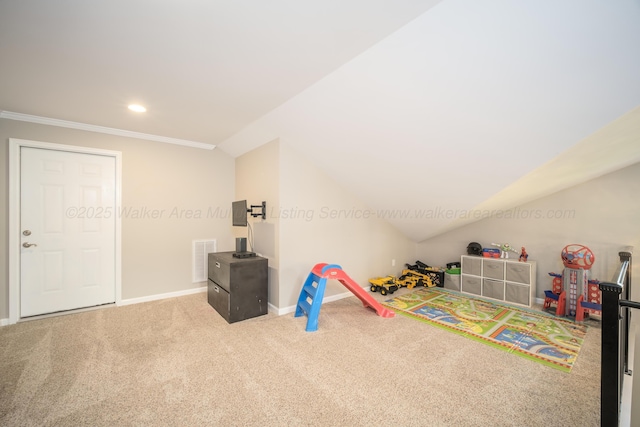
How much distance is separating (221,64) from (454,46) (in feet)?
5.50

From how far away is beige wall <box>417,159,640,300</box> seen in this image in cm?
345

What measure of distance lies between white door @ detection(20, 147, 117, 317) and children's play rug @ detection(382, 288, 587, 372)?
4123 millimetres

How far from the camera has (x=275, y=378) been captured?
212 cm

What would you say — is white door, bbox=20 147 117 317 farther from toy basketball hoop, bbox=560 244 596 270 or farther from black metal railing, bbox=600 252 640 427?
toy basketball hoop, bbox=560 244 596 270

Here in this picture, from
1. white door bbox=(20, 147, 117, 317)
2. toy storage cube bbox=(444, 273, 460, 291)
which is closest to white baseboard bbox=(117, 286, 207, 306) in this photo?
white door bbox=(20, 147, 117, 317)

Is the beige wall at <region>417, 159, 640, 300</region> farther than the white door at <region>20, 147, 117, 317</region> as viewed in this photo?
Yes

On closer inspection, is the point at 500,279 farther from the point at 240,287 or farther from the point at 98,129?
the point at 98,129

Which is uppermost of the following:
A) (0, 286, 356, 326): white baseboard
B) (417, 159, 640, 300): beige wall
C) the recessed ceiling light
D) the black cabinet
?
the recessed ceiling light

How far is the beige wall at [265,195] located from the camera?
3.50 m

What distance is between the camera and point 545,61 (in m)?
1.70

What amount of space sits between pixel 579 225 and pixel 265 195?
4.51m

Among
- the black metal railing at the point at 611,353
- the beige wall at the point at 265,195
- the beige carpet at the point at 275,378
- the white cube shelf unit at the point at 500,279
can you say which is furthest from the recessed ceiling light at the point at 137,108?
the white cube shelf unit at the point at 500,279

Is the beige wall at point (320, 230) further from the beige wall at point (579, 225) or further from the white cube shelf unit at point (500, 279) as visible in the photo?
the beige wall at point (579, 225)

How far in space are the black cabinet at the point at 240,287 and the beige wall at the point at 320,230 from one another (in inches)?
10.2
